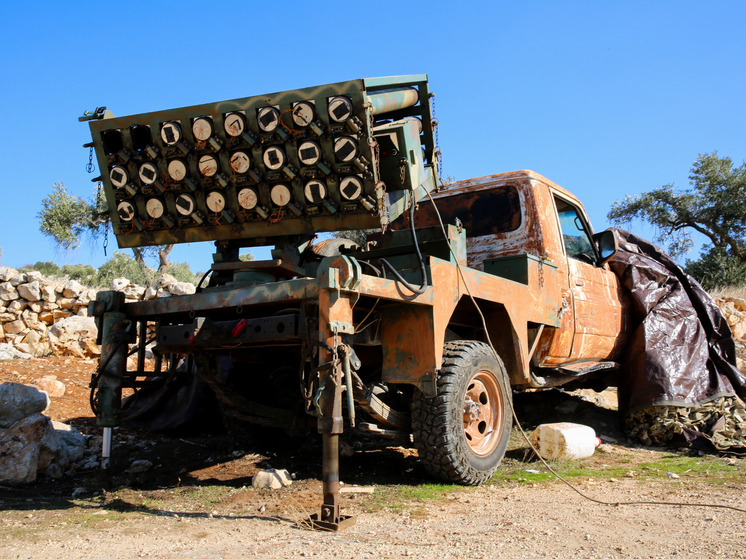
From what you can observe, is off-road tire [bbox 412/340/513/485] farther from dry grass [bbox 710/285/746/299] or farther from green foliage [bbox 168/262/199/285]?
green foliage [bbox 168/262/199/285]

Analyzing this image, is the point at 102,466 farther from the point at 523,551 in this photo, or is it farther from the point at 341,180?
the point at 523,551

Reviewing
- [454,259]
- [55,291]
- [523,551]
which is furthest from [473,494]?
[55,291]

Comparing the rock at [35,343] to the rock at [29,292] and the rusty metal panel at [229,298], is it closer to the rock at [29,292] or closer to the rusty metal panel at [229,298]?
the rock at [29,292]

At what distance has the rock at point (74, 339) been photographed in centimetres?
1031

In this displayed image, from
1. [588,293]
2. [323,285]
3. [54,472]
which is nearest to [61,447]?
[54,472]

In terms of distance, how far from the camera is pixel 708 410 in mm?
6996

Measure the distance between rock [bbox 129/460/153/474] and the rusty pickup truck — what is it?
21.0 inches

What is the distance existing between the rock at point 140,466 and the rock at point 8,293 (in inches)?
319

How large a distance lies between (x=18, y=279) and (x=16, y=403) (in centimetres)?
734

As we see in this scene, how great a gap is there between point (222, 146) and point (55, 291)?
9.30 metres

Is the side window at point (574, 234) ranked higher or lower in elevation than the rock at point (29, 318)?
higher

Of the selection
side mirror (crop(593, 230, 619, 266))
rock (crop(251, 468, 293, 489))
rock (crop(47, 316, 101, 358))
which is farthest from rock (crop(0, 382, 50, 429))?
side mirror (crop(593, 230, 619, 266))

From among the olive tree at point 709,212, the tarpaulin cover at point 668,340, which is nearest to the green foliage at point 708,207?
the olive tree at point 709,212

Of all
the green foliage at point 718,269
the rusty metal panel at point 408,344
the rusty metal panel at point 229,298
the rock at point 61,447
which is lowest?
the rock at point 61,447
